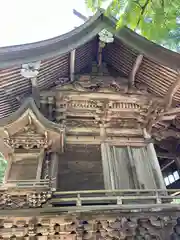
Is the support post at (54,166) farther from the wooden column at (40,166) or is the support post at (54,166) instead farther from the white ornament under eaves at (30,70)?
the white ornament under eaves at (30,70)

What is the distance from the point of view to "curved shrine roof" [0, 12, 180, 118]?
5391 mm

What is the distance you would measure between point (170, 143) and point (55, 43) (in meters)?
4.33

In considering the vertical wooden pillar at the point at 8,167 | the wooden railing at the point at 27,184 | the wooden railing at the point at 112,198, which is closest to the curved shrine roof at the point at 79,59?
the vertical wooden pillar at the point at 8,167

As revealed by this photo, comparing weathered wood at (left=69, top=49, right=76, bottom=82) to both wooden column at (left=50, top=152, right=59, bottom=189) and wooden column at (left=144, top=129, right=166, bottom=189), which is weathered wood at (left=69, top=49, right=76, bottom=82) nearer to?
wooden column at (left=50, top=152, right=59, bottom=189)

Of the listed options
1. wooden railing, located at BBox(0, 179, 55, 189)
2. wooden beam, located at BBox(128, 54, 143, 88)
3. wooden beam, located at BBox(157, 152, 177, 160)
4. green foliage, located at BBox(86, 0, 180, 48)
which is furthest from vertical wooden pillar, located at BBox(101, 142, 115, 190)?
green foliage, located at BBox(86, 0, 180, 48)

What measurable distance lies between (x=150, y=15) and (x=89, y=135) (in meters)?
4.20

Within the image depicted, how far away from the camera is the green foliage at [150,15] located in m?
1.84

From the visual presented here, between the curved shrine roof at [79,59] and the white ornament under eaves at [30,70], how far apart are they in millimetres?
102

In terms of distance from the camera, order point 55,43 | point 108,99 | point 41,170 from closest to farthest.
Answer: point 41,170 < point 55,43 < point 108,99

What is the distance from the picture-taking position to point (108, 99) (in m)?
6.23

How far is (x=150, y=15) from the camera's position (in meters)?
1.94

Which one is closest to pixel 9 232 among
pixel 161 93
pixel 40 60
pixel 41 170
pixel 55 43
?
pixel 41 170

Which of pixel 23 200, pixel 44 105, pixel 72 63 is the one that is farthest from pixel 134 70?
pixel 23 200

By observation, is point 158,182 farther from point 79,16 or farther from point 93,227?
point 79,16
